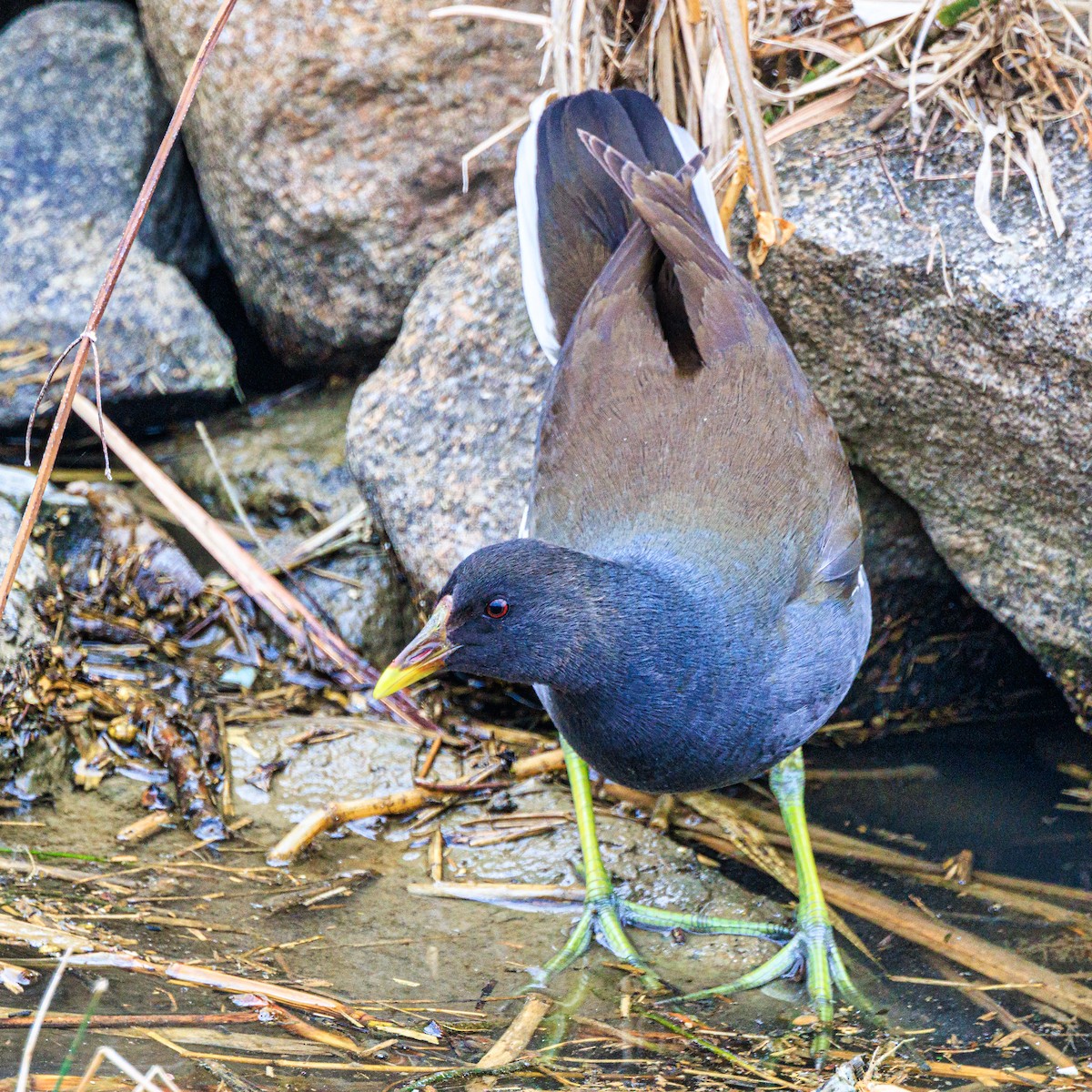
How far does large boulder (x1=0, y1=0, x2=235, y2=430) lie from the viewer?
14.5ft

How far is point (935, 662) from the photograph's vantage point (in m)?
4.12

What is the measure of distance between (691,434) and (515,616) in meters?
0.72

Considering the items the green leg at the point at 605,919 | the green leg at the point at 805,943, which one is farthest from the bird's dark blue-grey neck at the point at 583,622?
the green leg at the point at 805,943

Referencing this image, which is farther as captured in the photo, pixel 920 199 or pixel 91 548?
pixel 91 548

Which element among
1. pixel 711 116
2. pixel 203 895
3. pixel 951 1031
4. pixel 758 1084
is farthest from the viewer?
pixel 711 116

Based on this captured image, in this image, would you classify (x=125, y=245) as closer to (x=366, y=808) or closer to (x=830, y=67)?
(x=366, y=808)

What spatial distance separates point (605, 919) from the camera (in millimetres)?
3188

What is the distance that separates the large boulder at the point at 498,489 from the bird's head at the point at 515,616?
3.49 ft

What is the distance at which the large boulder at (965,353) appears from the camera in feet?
11.0

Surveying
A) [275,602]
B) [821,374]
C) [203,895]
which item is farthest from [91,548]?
[821,374]

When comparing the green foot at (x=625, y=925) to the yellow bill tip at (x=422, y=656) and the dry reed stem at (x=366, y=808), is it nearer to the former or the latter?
the dry reed stem at (x=366, y=808)

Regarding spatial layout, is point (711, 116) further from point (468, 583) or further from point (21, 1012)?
point (21, 1012)

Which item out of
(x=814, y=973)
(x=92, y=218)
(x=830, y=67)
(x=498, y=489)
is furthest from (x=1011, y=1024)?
(x=92, y=218)

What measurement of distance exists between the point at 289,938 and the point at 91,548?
5.40ft
